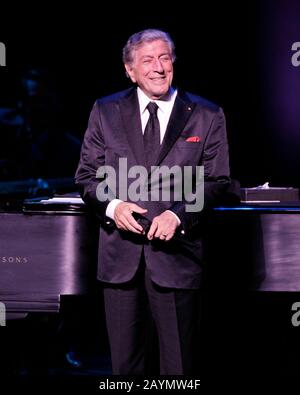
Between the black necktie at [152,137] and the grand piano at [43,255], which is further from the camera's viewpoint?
the grand piano at [43,255]

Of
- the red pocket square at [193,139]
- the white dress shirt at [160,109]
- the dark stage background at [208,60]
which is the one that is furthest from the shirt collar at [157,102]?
the dark stage background at [208,60]

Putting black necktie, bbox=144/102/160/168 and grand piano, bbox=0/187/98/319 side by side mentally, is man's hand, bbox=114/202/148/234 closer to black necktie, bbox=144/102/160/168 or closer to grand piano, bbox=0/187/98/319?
black necktie, bbox=144/102/160/168

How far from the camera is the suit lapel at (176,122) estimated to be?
8.18ft

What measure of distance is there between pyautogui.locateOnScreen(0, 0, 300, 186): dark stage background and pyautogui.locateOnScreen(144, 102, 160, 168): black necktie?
2192 millimetres

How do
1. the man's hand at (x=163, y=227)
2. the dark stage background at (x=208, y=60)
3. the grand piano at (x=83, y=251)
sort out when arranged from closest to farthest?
the man's hand at (x=163, y=227) → the grand piano at (x=83, y=251) → the dark stage background at (x=208, y=60)

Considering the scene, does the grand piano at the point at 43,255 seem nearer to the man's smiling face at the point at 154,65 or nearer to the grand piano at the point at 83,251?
the grand piano at the point at 83,251

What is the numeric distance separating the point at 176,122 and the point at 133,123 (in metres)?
0.15

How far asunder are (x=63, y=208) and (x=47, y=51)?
2.52 m

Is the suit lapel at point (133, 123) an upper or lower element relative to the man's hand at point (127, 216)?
upper

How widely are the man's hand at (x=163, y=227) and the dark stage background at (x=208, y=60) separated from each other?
96.3 inches

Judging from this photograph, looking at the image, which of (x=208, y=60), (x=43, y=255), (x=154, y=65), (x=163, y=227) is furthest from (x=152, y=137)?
(x=208, y=60)

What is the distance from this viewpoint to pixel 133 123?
2.53 metres
